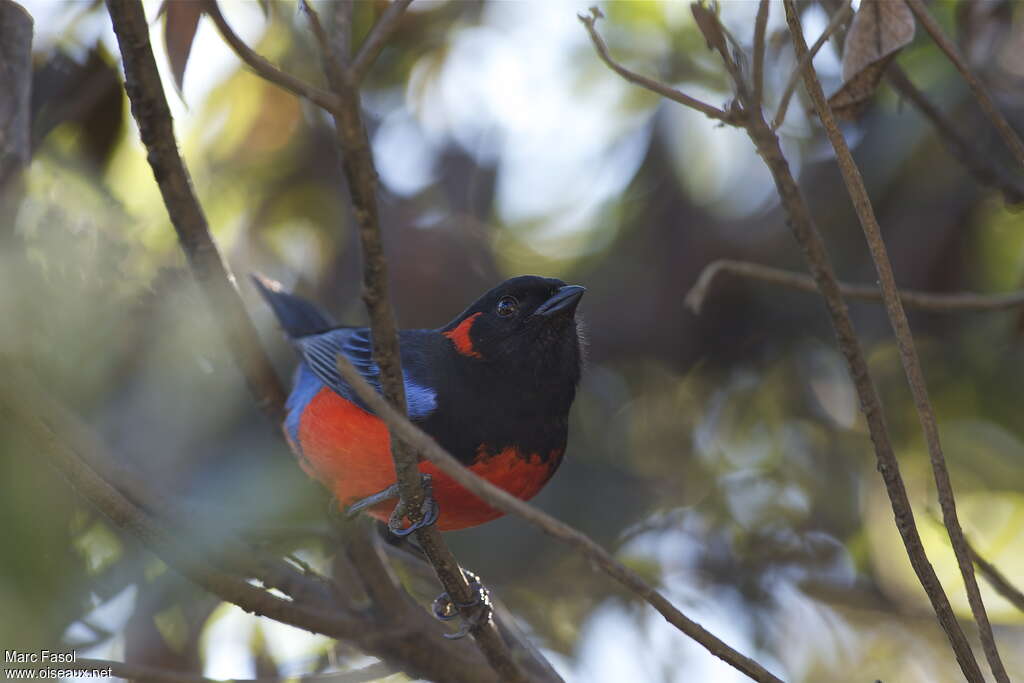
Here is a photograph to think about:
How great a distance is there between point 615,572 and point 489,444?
1.47 metres

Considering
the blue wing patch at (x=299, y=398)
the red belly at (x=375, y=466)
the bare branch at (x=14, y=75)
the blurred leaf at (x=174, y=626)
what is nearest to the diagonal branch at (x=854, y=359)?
the red belly at (x=375, y=466)

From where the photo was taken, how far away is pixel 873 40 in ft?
8.64

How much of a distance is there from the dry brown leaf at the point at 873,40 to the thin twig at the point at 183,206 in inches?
65.1

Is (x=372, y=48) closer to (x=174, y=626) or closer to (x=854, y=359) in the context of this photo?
(x=854, y=359)

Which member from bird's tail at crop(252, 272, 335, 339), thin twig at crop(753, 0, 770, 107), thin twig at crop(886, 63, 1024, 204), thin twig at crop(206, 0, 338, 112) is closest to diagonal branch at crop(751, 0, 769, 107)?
thin twig at crop(753, 0, 770, 107)

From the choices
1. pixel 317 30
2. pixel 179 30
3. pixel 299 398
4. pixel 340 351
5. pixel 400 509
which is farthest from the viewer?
pixel 299 398

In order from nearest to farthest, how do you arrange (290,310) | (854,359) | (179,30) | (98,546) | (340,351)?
(854,359) → (179,30) → (98,546) → (340,351) → (290,310)

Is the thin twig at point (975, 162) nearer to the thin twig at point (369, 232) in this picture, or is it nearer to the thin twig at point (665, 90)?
the thin twig at point (665, 90)

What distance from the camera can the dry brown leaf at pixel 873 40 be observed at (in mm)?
2566

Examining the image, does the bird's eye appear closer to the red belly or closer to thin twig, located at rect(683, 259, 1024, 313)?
the red belly

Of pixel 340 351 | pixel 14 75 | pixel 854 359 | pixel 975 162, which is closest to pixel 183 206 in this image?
pixel 14 75

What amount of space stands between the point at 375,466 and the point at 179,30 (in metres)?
1.39

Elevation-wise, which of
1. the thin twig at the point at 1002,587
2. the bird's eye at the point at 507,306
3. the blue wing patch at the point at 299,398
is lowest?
the thin twig at the point at 1002,587

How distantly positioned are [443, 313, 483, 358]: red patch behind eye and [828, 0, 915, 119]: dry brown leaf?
53.6 inches
